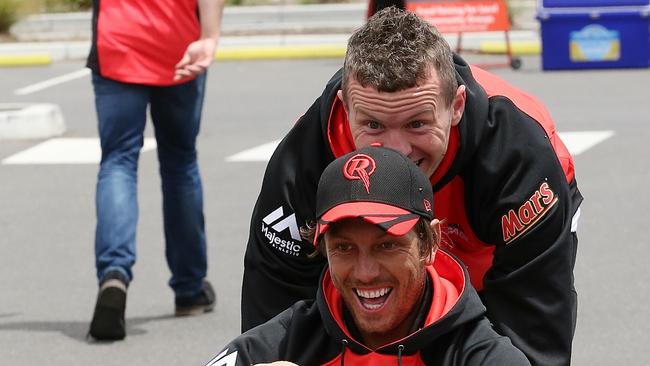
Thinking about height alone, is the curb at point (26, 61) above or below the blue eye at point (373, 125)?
below

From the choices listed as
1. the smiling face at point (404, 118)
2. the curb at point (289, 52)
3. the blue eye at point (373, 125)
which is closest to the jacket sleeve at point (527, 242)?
the smiling face at point (404, 118)

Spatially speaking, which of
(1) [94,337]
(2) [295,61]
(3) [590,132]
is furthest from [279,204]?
(2) [295,61]

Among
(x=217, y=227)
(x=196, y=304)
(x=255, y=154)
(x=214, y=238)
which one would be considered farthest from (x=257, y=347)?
(x=255, y=154)

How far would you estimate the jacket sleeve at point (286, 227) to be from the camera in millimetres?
4113

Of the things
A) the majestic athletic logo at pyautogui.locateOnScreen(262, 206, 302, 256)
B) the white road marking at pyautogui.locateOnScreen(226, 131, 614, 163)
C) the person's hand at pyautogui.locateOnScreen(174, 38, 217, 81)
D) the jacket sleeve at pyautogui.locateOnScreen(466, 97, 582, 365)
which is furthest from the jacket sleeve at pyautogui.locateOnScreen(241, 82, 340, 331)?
the white road marking at pyautogui.locateOnScreen(226, 131, 614, 163)

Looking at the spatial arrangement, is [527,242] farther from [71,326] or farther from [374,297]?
[71,326]

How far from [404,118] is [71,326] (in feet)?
11.7

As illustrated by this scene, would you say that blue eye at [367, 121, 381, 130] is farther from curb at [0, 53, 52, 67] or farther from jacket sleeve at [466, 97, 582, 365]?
curb at [0, 53, 52, 67]

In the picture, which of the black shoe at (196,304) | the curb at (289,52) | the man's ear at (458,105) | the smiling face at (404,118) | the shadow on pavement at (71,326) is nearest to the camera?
the smiling face at (404,118)

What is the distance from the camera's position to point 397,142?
3.73 m

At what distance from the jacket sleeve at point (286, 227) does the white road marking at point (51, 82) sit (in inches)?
449

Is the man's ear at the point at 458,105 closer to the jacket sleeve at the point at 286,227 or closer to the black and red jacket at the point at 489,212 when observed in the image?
the black and red jacket at the point at 489,212

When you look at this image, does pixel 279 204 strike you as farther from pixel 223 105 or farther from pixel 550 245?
pixel 223 105

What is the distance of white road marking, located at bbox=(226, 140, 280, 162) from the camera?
10.8 meters
